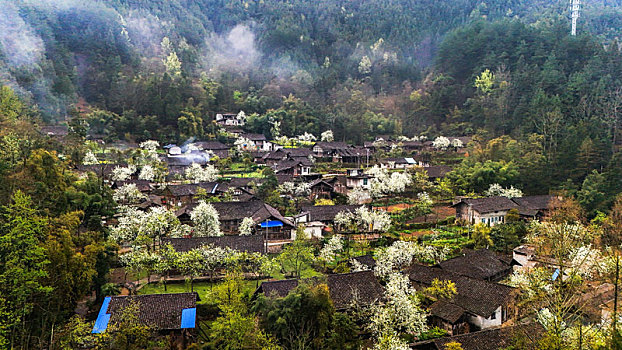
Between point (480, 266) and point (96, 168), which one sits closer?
point (480, 266)

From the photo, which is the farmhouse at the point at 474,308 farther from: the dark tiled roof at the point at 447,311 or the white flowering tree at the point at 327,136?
the white flowering tree at the point at 327,136

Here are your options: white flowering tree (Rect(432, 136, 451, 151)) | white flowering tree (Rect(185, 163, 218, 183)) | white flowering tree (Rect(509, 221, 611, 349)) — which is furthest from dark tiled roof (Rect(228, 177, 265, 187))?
white flowering tree (Rect(432, 136, 451, 151))

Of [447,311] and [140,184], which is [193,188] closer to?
[140,184]

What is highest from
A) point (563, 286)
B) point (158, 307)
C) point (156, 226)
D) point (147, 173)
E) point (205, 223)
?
point (147, 173)

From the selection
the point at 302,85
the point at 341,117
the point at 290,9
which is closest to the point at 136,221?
the point at 341,117

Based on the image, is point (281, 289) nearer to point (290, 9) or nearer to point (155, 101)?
point (155, 101)

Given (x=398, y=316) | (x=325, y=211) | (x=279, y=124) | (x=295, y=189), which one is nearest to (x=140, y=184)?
(x=295, y=189)

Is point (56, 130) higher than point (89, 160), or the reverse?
point (56, 130)
